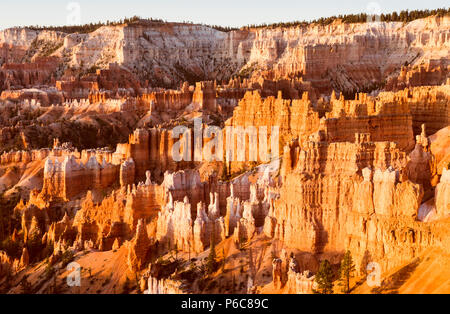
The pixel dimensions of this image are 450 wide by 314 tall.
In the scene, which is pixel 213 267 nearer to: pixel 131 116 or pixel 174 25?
pixel 131 116

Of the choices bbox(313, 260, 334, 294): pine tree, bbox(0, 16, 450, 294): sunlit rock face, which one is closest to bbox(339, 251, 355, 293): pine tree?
bbox(313, 260, 334, 294): pine tree

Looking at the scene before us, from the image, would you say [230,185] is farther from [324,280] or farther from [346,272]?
[324,280]

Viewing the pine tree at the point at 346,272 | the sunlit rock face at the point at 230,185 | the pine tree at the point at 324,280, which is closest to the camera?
the pine tree at the point at 324,280

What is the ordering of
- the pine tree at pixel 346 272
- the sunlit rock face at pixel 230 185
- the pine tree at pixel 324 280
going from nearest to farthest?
the pine tree at pixel 324 280
the pine tree at pixel 346 272
the sunlit rock face at pixel 230 185

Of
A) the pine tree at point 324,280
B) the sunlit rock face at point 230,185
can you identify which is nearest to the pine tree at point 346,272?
the pine tree at point 324,280

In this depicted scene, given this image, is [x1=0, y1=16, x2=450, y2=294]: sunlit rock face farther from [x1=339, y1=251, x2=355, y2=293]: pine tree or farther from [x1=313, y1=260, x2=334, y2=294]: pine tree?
[x1=339, y1=251, x2=355, y2=293]: pine tree

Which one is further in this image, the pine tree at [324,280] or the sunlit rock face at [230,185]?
the sunlit rock face at [230,185]

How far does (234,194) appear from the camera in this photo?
146 feet

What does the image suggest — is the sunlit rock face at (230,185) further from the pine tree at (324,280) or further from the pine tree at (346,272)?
the pine tree at (346,272)

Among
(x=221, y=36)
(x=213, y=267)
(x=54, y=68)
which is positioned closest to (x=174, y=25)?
(x=221, y=36)

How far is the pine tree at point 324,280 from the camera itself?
27.7 metres

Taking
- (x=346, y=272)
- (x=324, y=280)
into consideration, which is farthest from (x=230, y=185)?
(x=324, y=280)

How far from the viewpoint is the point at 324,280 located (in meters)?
27.9

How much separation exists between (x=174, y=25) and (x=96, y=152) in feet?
402
